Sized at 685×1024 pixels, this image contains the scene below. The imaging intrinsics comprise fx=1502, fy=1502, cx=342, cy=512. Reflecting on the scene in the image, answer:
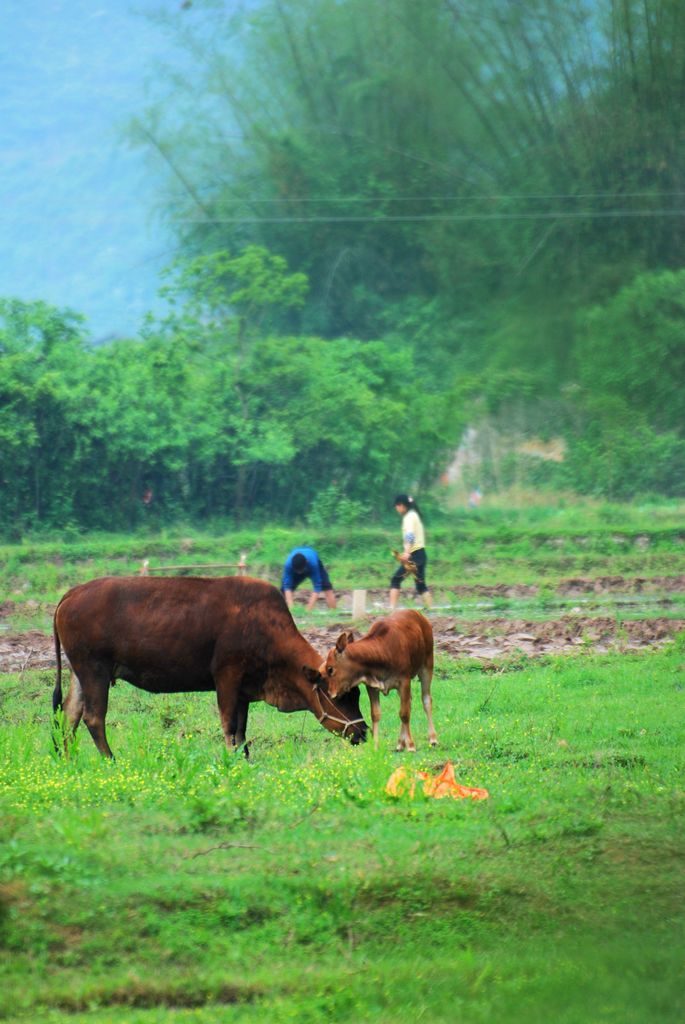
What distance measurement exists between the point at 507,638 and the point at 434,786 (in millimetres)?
8810

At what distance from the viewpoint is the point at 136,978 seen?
6590 mm

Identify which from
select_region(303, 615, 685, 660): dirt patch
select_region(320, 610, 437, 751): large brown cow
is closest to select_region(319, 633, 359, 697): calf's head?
select_region(320, 610, 437, 751): large brown cow

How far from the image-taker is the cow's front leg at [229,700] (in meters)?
11.0

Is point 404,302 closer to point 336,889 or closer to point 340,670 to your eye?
point 340,670

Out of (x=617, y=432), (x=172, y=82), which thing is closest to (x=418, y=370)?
(x=617, y=432)

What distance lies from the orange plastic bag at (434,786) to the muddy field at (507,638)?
21.7ft

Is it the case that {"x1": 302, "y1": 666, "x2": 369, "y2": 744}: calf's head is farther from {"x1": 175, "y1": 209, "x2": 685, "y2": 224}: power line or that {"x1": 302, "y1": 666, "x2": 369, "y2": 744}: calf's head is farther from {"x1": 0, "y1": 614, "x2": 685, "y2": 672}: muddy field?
{"x1": 175, "y1": 209, "x2": 685, "y2": 224}: power line

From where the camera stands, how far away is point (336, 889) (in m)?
7.32

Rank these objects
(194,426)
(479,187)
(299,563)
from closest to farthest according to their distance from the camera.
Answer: (299,563) < (194,426) < (479,187)

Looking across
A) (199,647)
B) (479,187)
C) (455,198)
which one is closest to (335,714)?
(199,647)

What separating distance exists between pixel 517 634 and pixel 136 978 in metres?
12.0

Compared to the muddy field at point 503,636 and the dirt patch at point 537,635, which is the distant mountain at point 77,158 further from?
the dirt patch at point 537,635

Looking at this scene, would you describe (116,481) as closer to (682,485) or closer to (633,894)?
(682,485)

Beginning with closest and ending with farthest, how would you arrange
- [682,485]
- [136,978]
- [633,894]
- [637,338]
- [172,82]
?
[136,978] → [633,894] → [637,338] → [682,485] → [172,82]
